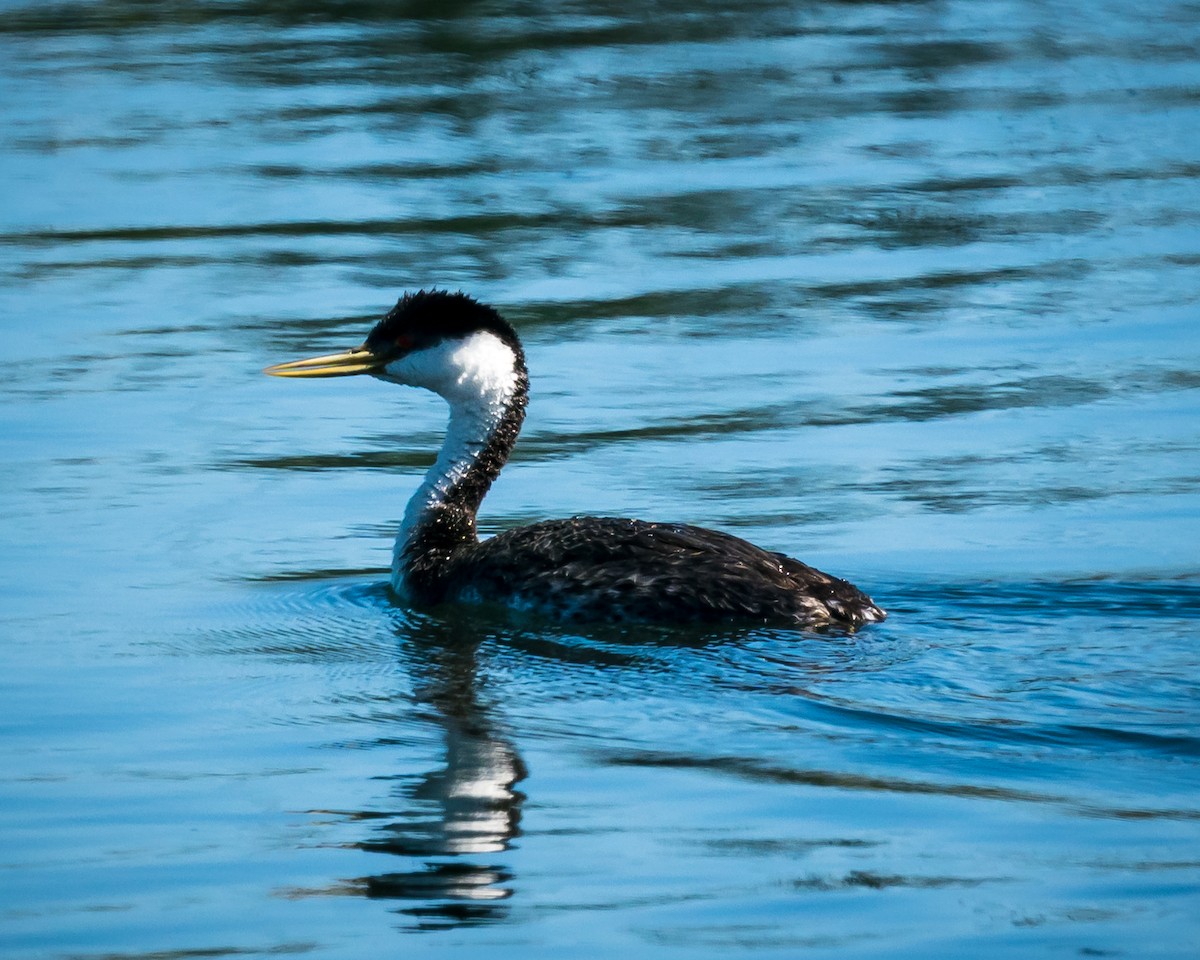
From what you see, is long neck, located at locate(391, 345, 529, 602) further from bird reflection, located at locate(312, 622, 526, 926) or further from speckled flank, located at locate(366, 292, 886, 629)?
bird reflection, located at locate(312, 622, 526, 926)

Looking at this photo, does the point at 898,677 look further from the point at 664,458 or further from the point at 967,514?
the point at 664,458

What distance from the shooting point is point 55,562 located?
934 cm

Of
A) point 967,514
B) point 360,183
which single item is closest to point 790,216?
point 360,183

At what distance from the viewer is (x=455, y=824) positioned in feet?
21.2

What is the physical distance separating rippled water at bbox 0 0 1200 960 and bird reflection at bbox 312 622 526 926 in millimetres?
17

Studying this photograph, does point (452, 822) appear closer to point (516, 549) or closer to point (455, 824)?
point (455, 824)

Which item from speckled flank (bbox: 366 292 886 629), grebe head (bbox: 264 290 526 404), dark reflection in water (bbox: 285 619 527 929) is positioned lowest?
dark reflection in water (bbox: 285 619 527 929)

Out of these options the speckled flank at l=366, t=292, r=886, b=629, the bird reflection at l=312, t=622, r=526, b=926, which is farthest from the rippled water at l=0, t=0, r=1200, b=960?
the speckled flank at l=366, t=292, r=886, b=629

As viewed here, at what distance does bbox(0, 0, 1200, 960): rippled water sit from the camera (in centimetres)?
601

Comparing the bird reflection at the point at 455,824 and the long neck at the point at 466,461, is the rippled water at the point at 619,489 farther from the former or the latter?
the long neck at the point at 466,461

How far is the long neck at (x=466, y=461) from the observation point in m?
9.27

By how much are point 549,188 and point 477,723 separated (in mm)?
9227

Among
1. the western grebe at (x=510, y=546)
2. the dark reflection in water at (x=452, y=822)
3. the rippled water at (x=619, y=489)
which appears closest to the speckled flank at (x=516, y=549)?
the western grebe at (x=510, y=546)

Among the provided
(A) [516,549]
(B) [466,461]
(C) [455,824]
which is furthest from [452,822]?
(B) [466,461]
